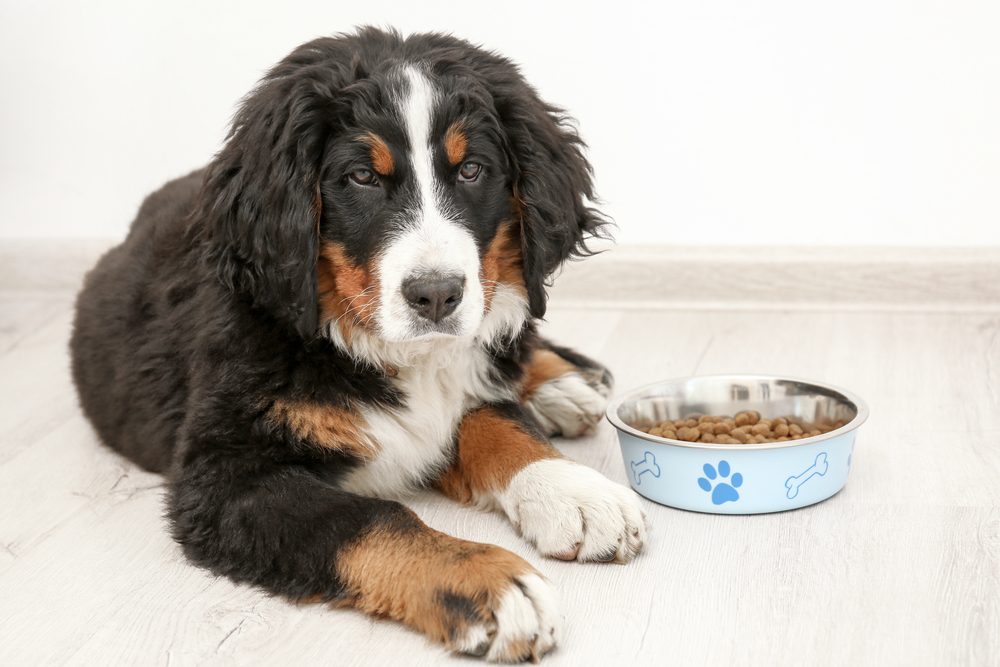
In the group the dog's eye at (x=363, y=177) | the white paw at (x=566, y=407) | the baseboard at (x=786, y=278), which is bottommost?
the baseboard at (x=786, y=278)

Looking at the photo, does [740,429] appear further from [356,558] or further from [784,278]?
[784,278]

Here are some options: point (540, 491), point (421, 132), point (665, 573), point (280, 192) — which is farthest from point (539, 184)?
point (665, 573)

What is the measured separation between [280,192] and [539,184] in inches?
22.8

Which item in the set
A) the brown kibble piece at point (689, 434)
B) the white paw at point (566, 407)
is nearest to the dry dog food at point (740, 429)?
the brown kibble piece at point (689, 434)

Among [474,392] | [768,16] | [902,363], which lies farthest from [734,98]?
[474,392]

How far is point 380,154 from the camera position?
2600mm

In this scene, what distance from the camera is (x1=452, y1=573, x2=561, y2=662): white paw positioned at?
2.23 metres

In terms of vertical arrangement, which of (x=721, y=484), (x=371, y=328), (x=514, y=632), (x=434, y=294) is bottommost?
(x=721, y=484)

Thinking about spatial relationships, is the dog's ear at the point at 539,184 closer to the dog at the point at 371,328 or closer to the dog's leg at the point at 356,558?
the dog at the point at 371,328

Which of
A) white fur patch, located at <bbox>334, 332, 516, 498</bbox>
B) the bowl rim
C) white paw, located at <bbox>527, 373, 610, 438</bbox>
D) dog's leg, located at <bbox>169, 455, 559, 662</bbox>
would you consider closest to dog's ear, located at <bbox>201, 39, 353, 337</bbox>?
white fur patch, located at <bbox>334, 332, 516, 498</bbox>

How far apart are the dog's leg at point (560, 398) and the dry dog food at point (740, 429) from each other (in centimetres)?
30

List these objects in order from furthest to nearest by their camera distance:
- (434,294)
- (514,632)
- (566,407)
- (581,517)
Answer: (566,407)
(581,517)
(434,294)
(514,632)

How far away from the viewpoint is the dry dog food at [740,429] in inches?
118

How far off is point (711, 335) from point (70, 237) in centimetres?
269
